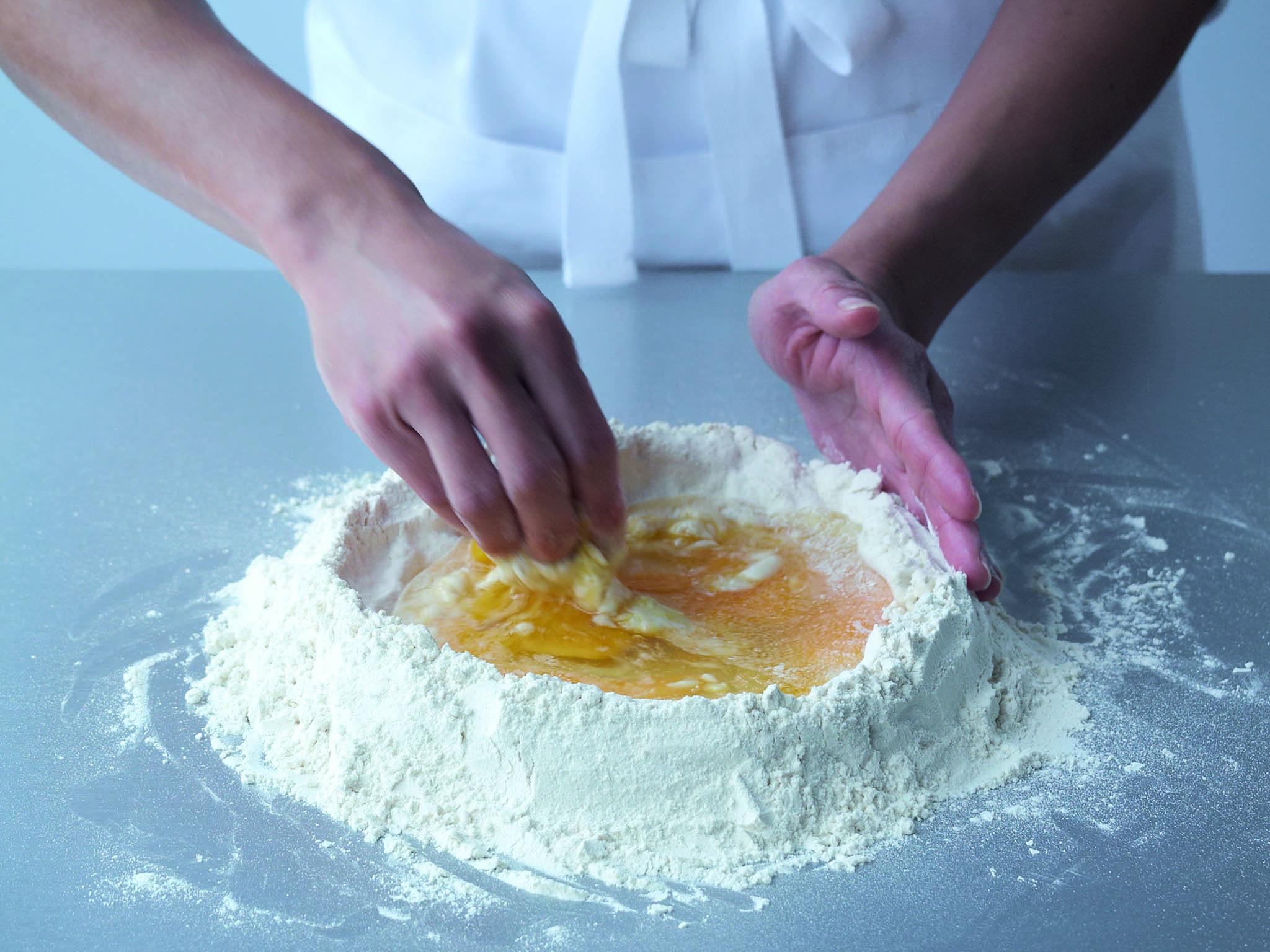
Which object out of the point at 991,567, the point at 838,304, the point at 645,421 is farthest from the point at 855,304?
the point at 645,421

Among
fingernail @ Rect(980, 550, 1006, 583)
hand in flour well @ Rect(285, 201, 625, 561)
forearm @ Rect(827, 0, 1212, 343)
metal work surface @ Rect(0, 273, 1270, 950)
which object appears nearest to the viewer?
metal work surface @ Rect(0, 273, 1270, 950)

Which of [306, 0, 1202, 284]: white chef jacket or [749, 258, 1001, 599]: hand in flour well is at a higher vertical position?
[306, 0, 1202, 284]: white chef jacket

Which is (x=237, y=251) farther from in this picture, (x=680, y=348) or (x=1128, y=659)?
(x=1128, y=659)

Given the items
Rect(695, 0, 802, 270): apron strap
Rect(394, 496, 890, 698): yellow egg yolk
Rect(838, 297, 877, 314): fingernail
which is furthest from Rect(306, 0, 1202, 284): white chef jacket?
Rect(394, 496, 890, 698): yellow egg yolk

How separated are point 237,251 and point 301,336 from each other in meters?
1.94

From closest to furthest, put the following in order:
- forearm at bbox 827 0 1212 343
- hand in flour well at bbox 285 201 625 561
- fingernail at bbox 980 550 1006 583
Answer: hand in flour well at bbox 285 201 625 561
fingernail at bbox 980 550 1006 583
forearm at bbox 827 0 1212 343

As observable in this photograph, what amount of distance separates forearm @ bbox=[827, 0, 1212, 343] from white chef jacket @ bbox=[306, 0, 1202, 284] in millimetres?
130

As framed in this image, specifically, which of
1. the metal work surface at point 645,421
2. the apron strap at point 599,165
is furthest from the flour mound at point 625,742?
the apron strap at point 599,165

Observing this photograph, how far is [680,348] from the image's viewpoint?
155 centimetres

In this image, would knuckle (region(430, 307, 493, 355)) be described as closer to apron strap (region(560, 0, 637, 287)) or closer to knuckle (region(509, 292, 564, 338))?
knuckle (region(509, 292, 564, 338))

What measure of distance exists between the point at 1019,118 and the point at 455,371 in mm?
872

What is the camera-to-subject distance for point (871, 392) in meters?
1.12

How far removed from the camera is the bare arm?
81 cm

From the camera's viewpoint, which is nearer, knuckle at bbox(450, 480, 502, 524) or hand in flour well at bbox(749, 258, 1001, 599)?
knuckle at bbox(450, 480, 502, 524)
